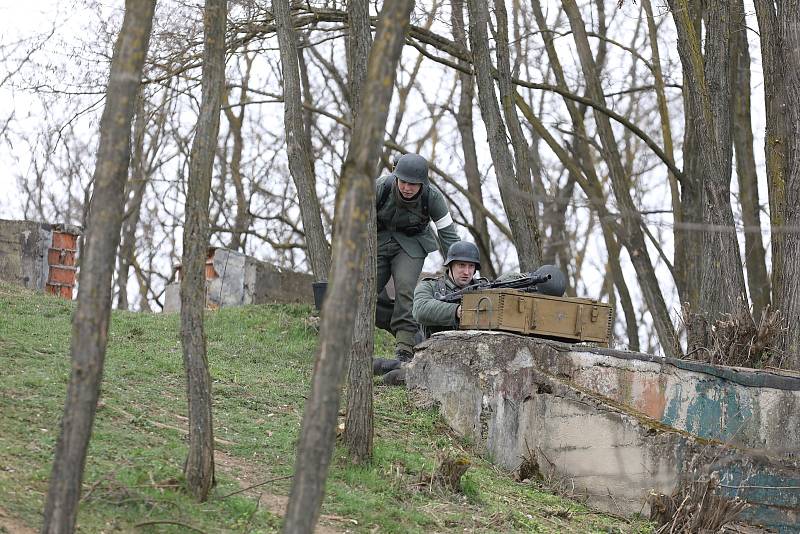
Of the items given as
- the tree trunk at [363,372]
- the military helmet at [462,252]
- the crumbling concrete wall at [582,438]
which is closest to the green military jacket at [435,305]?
the military helmet at [462,252]

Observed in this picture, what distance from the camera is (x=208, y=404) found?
6.01m

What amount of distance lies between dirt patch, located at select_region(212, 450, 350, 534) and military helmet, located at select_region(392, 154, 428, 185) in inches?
155

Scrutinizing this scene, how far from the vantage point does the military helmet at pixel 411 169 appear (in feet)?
33.4

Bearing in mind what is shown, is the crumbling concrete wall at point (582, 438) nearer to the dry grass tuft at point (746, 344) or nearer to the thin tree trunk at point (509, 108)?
the dry grass tuft at point (746, 344)

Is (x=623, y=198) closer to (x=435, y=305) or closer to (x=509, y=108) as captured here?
(x=509, y=108)

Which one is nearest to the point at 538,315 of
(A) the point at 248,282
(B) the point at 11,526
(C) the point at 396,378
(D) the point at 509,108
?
(C) the point at 396,378

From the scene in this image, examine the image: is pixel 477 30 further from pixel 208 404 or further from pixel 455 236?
pixel 208 404

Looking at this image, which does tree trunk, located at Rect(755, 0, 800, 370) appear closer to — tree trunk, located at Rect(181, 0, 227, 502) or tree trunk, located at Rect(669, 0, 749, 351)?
tree trunk, located at Rect(669, 0, 749, 351)

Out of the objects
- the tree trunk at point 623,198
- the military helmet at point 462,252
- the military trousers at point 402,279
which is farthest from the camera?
the tree trunk at point 623,198

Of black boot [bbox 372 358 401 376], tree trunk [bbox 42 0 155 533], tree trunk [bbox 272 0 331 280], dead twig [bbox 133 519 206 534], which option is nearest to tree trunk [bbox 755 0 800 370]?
black boot [bbox 372 358 401 376]

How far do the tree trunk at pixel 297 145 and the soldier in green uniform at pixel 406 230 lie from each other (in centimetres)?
67

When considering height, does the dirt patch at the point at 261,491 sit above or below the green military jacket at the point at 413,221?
below

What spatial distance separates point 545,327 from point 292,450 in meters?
2.74

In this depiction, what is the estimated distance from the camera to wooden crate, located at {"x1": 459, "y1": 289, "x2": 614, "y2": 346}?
8.95 meters
